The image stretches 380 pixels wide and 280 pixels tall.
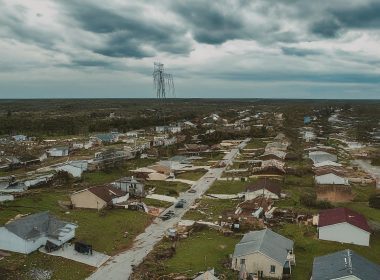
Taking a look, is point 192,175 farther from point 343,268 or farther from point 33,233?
point 343,268

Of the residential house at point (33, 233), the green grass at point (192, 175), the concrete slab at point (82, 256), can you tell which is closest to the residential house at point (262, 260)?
the concrete slab at point (82, 256)

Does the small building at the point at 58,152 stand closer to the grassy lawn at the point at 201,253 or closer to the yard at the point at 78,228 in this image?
the yard at the point at 78,228

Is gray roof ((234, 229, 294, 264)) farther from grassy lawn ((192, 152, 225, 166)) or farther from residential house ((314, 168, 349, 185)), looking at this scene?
grassy lawn ((192, 152, 225, 166))

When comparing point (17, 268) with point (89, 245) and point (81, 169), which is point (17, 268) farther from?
point (81, 169)

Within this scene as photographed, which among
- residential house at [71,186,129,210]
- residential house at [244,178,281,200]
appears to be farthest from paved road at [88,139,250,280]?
residential house at [244,178,281,200]

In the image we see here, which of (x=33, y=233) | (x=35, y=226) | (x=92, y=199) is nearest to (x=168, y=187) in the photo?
(x=92, y=199)

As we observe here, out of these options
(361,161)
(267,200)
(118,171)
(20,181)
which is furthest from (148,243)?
(361,161)
